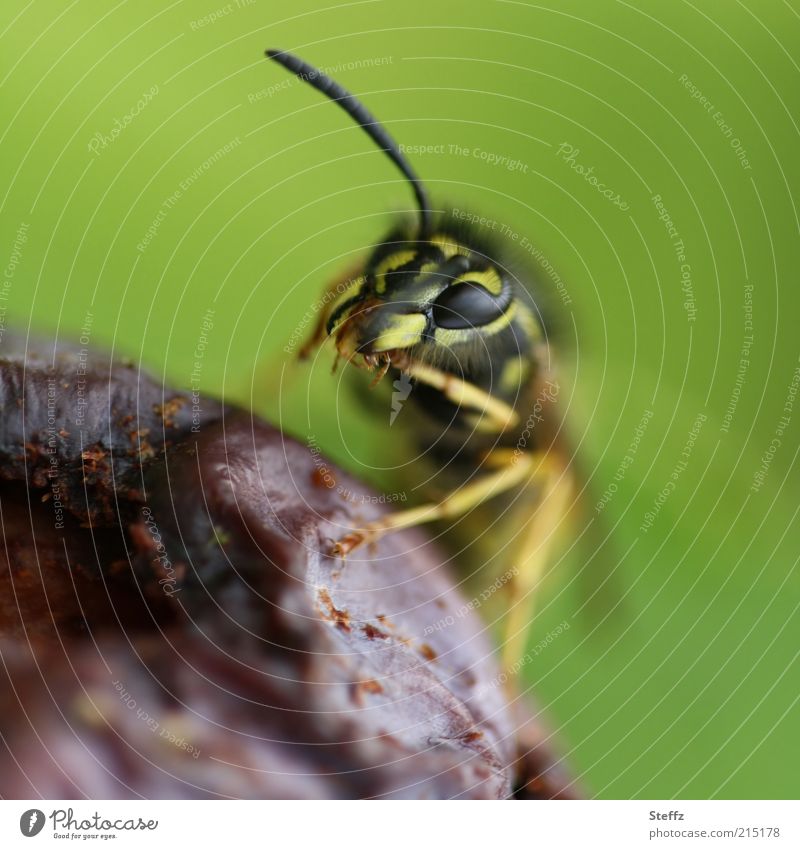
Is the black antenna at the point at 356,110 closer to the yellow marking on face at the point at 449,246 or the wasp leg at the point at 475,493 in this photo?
the yellow marking on face at the point at 449,246

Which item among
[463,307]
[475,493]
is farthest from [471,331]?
[475,493]

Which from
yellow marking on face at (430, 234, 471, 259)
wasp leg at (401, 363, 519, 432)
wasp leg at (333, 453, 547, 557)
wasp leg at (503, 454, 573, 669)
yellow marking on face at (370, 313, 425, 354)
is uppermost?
yellow marking on face at (430, 234, 471, 259)

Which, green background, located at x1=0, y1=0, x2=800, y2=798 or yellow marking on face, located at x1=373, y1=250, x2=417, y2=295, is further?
green background, located at x1=0, y1=0, x2=800, y2=798

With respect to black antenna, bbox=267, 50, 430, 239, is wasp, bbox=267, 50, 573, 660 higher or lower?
lower

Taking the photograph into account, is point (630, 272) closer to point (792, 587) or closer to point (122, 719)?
point (792, 587)

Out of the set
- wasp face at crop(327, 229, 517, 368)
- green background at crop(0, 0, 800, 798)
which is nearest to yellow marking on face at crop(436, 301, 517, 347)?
wasp face at crop(327, 229, 517, 368)
